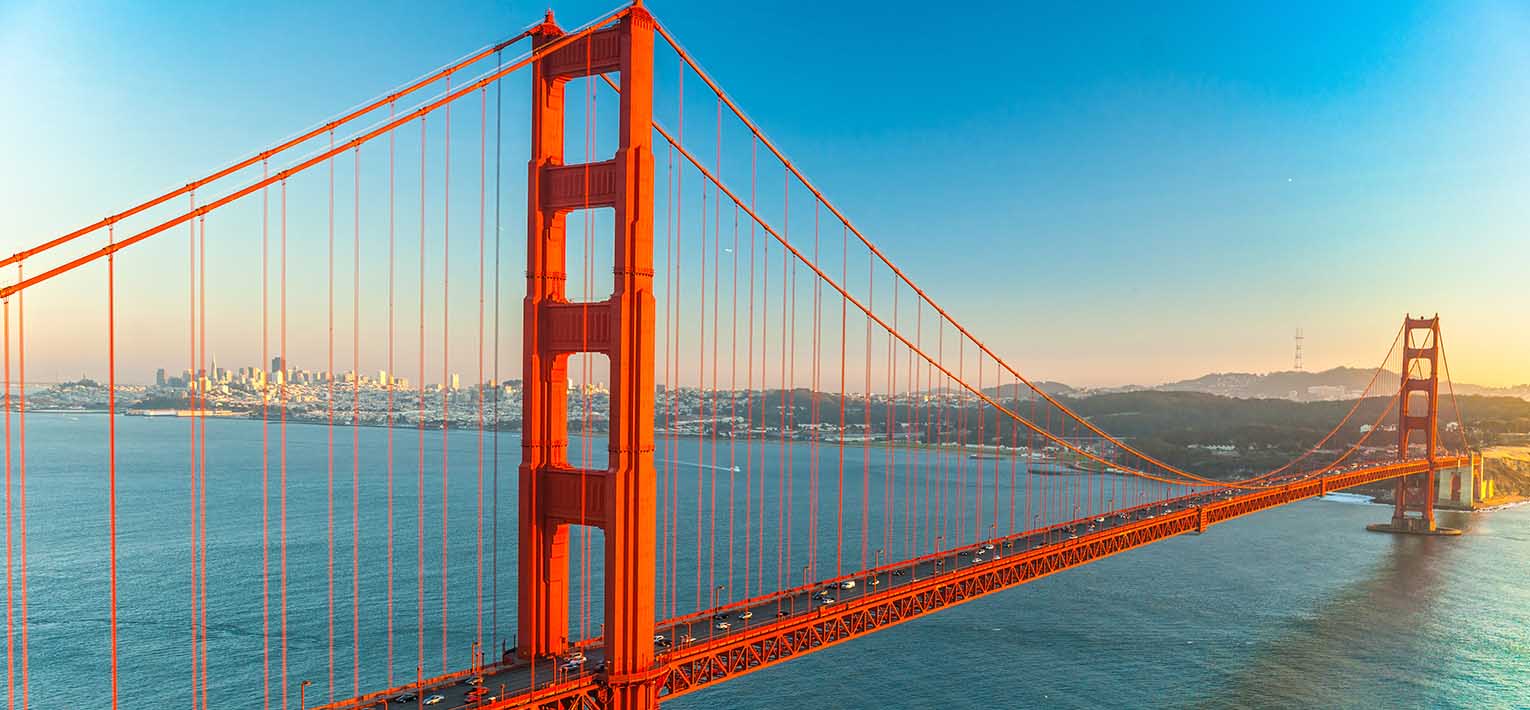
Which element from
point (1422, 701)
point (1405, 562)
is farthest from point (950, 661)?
point (1405, 562)

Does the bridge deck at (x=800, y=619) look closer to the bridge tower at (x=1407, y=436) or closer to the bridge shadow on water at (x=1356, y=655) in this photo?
the bridge shadow on water at (x=1356, y=655)

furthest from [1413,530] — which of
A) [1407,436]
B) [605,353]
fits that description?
[605,353]

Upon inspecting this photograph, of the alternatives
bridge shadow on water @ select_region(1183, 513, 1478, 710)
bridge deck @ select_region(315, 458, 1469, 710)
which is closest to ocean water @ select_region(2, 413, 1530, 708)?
bridge shadow on water @ select_region(1183, 513, 1478, 710)

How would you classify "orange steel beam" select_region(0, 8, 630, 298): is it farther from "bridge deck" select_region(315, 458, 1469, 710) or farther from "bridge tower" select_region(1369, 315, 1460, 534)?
"bridge tower" select_region(1369, 315, 1460, 534)

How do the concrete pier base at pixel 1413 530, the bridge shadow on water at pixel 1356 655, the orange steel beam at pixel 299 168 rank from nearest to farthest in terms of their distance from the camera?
the orange steel beam at pixel 299 168 < the bridge shadow on water at pixel 1356 655 < the concrete pier base at pixel 1413 530

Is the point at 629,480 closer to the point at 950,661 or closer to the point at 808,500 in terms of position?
the point at 950,661

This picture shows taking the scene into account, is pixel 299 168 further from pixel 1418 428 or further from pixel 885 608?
pixel 1418 428

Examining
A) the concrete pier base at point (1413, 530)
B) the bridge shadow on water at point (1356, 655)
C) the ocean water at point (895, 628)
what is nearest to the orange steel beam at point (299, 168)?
the ocean water at point (895, 628)
